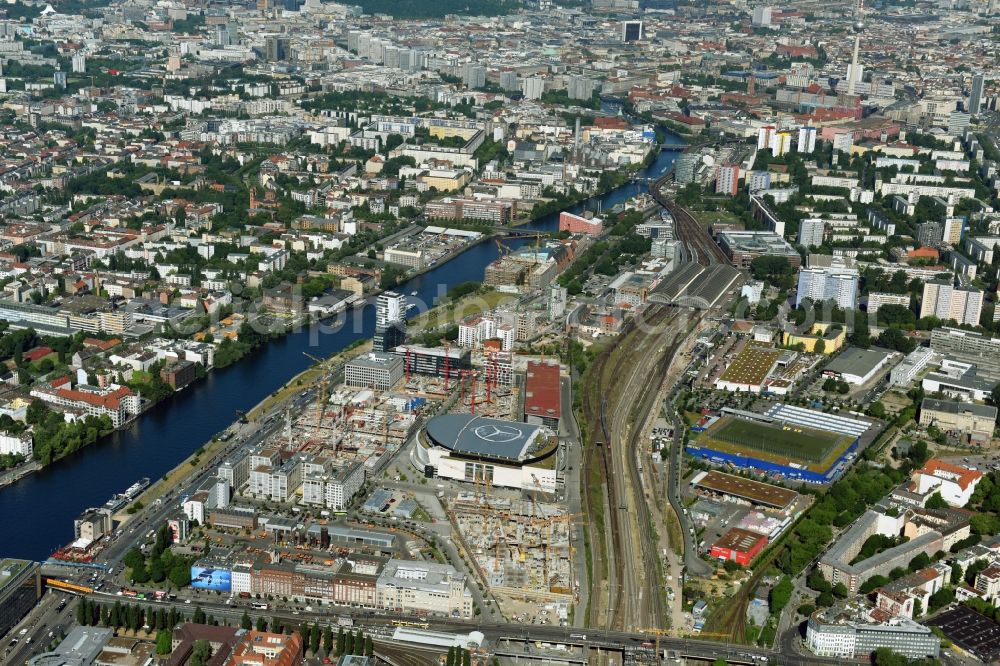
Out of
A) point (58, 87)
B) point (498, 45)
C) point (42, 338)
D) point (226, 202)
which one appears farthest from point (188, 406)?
point (498, 45)

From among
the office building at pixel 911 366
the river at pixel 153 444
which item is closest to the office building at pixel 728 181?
the river at pixel 153 444

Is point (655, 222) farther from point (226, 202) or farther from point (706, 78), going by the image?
point (706, 78)

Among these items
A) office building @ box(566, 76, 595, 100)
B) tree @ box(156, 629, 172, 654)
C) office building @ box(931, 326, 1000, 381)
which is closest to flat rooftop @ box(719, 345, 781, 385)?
office building @ box(931, 326, 1000, 381)

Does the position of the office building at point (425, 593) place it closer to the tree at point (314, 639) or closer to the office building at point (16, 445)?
the tree at point (314, 639)

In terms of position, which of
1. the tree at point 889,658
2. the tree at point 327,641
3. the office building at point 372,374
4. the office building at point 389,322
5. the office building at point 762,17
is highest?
the office building at point 762,17

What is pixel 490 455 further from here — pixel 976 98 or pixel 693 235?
pixel 976 98

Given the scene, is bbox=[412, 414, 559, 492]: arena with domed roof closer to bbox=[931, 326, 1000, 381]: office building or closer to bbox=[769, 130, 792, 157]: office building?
bbox=[931, 326, 1000, 381]: office building
